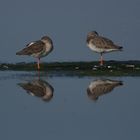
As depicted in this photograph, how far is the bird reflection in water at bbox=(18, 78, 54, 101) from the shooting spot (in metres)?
18.7

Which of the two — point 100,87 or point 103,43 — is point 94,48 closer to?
point 103,43

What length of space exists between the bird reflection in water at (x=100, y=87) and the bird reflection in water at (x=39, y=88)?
883mm

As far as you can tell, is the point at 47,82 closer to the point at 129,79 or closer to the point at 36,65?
the point at 129,79

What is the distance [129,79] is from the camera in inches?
840

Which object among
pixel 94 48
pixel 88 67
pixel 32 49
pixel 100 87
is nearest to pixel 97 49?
A: pixel 94 48

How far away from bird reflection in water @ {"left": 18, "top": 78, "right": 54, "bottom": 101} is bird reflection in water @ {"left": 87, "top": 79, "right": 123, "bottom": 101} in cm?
88

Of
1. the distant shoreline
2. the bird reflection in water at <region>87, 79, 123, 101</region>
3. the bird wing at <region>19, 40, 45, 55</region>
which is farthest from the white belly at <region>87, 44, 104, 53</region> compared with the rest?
the bird reflection in water at <region>87, 79, 123, 101</region>

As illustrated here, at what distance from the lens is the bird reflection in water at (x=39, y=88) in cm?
1870

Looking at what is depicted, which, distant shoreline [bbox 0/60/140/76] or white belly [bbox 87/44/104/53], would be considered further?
white belly [bbox 87/44/104/53]

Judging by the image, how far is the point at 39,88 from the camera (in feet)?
64.7

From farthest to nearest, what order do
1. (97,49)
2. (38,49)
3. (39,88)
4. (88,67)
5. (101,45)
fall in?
1. (97,49)
2. (101,45)
3. (38,49)
4. (88,67)
5. (39,88)

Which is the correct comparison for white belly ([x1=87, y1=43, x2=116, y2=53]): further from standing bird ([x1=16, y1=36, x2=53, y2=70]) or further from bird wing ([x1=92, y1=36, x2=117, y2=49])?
standing bird ([x1=16, y1=36, x2=53, y2=70])

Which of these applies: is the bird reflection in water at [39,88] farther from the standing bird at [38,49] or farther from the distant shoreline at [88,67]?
the standing bird at [38,49]

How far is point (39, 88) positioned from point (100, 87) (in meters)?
1.39
